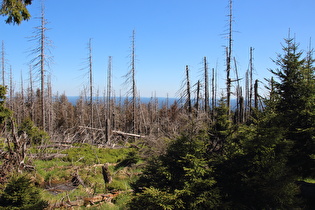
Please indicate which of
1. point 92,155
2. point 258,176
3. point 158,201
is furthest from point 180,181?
point 92,155

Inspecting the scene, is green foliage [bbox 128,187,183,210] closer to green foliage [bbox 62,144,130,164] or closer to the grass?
the grass

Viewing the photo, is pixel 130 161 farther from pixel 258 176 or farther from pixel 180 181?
pixel 258 176

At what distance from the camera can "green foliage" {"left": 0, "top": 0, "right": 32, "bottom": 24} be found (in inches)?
302

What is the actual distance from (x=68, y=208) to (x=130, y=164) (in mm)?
6879

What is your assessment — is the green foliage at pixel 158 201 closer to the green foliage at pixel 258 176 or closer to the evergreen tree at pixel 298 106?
the green foliage at pixel 258 176

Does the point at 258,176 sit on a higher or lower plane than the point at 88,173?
higher

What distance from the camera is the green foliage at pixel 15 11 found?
766 cm

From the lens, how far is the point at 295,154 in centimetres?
832

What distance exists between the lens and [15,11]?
7672 millimetres

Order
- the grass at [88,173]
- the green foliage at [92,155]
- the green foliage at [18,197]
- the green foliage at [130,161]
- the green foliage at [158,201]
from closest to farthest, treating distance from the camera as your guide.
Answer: the green foliage at [158,201]
the green foliage at [18,197]
the grass at [88,173]
the green foliage at [130,161]
the green foliage at [92,155]

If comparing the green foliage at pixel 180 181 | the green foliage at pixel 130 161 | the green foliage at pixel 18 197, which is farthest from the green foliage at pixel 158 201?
the green foliage at pixel 130 161

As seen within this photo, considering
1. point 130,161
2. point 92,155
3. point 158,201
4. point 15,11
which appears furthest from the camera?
point 92,155

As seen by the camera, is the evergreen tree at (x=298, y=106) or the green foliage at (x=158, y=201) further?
the evergreen tree at (x=298, y=106)

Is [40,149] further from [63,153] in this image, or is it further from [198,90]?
[198,90]
